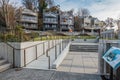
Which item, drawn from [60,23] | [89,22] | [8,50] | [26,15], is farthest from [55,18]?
[8,50]

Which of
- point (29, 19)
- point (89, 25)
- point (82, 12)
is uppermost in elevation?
point (82, 12)

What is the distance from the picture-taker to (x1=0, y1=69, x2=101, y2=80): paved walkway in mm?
5965

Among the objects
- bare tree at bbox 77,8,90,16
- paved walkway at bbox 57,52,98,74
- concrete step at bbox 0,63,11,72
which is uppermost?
bare tree at bbox 77,8,90,16

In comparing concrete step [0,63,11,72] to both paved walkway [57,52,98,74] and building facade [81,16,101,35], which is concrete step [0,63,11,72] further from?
building facade [81,16,101,35]

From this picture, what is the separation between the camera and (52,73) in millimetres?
6652

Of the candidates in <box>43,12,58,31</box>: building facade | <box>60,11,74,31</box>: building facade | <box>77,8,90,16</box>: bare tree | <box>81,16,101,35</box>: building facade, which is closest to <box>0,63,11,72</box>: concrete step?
<box>43,12,58,31</box>: building facade

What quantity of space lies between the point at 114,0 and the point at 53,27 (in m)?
42.0

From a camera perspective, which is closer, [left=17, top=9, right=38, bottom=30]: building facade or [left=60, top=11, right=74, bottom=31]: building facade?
[left=17, top=9, right=38, bottom=30]: building facade

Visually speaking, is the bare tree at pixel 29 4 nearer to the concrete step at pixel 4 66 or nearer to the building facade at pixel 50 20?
the building facade at pixel 50 20

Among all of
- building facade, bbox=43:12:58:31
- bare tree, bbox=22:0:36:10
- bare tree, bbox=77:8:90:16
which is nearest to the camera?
bare tree, bbox=22:0:36:10

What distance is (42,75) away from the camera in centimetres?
632

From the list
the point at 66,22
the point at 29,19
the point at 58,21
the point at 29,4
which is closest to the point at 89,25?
the point at 66,22

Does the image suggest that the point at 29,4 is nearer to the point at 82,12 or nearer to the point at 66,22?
the point at 66,22

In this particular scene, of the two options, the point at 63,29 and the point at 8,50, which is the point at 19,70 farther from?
the point at 63,29
